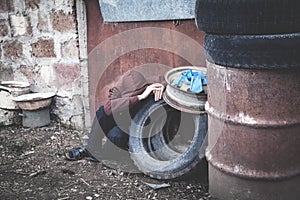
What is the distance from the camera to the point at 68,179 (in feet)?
11.9

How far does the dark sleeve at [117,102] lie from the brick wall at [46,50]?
925 millimetres

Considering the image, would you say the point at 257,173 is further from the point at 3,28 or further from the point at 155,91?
the point at 3,28

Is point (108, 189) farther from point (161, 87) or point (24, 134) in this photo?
point (24, 134)

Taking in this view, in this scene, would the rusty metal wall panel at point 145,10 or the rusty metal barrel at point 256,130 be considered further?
the rusty metal wall panel at point 145,10

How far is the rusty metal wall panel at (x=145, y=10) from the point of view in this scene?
381 cm

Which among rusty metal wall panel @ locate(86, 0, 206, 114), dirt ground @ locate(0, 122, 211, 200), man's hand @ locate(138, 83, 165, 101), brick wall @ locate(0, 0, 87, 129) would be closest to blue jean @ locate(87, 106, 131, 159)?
dirt ground @ locate(0, 122, 211, 200)

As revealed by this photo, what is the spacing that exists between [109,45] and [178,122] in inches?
47.8

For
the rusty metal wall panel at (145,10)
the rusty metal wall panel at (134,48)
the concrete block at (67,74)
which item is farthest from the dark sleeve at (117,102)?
the concrete block at (67,74)

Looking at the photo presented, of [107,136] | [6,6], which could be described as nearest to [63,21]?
[6,6]

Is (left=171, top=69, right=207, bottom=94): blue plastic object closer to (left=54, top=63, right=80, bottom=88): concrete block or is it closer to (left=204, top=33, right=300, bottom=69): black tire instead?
(left=204, top=33, right=300, bottom=69): black tire

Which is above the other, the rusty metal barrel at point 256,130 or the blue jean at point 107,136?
the rusty metal barrel at point 256,130

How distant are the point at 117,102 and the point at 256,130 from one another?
1.51 meters

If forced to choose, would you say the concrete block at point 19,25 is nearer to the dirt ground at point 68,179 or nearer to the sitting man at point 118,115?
the dirt ground at point 68,179

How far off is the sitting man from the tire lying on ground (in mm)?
125
